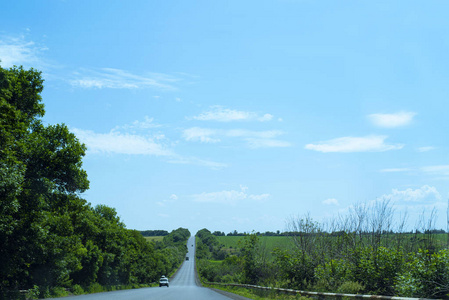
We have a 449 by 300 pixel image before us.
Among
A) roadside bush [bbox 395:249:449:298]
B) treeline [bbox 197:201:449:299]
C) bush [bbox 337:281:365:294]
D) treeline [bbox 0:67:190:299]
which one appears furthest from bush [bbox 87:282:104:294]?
roadside bush [bbox 395:249:449:298]

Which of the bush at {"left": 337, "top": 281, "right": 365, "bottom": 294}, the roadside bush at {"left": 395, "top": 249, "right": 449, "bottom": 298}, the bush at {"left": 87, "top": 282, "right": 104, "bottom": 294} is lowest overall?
the bush at {"left": 87, "top": 282, "right": 104, "bottom": 294}

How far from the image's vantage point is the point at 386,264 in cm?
1700

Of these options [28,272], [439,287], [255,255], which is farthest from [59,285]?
[439,287]

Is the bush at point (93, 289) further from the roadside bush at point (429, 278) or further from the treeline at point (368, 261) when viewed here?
the roadside bush at point (429, 278)

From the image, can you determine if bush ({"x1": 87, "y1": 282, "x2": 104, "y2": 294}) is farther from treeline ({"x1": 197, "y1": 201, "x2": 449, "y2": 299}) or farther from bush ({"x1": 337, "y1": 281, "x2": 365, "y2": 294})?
bush ({"x1": 337, "y1": 281, "x2": 365, "y2": 294})

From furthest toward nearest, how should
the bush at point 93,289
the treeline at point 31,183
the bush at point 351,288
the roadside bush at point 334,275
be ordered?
the bush at point 93,289 → the treeline at point 31,183 → the roadside bush at point 334,275 → the bush at point 351,288

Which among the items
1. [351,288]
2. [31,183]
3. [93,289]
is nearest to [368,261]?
[351,288]

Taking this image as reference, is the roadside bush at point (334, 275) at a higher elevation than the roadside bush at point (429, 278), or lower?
lower

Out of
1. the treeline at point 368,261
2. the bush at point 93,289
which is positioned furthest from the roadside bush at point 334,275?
the bush at point 93,289

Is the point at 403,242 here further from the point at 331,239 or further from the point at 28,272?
the point at 28,272

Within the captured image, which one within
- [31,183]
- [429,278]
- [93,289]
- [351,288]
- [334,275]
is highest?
[31,183]

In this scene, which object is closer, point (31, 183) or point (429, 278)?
point (429, 278)

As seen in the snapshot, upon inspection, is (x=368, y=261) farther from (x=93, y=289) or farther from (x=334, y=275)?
(x=93, y=289)

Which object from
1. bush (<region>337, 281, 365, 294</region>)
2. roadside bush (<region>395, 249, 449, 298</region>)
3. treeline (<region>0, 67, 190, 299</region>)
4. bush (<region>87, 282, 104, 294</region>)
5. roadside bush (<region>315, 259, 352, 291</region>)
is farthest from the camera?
bush (<region>87, 282, 104, 294</region>)
